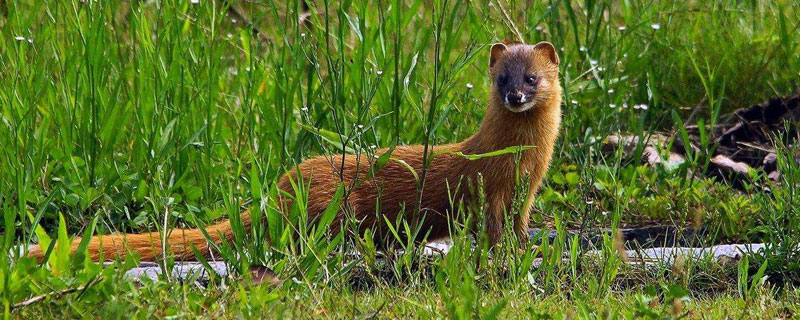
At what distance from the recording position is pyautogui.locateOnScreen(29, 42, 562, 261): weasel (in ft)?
15.6

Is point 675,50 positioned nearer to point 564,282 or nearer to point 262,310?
point 564,282

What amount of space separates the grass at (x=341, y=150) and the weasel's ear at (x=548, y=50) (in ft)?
0.95

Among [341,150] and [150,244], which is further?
[341,150]

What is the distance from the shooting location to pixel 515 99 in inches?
187

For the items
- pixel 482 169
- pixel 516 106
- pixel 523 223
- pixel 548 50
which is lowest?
pixel 523 223

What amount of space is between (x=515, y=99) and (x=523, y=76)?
20 cm

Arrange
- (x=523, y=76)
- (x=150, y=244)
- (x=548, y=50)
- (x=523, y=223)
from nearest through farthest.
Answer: (x=150, y=244) < (x=523, y=223) < (x=523, y=76) < (x=548, y=50)

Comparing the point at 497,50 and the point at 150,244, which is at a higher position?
the point at 497,50

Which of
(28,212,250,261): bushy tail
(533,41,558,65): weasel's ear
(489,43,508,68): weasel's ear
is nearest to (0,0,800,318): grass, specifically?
(28,212,250,261): bushy tail

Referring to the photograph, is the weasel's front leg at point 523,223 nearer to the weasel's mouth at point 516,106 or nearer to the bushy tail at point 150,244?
the weasel's mouth at point 516,106

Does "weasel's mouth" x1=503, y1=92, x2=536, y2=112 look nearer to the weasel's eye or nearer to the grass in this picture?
the weasel's eye

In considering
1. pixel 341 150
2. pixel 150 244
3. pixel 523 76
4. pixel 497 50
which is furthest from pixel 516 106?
pixel 150 244

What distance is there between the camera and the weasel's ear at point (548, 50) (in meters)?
5.09

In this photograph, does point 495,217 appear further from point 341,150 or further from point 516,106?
point 341,150
